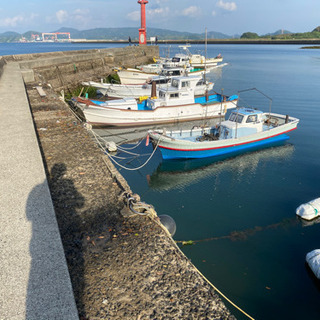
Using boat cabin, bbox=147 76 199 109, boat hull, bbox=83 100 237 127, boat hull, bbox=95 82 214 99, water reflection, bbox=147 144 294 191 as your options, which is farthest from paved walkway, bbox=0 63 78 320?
boat hull, bbox=95 82 214 99

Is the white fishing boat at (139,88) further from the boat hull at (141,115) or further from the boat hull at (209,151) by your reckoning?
the boat hull at (209,151)

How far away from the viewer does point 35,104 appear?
40.9ft

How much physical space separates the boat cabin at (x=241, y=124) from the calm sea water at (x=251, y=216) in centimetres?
151

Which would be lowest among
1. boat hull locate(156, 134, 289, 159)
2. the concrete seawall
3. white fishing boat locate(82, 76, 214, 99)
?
boat hull locate(156, 134, 289, 159)

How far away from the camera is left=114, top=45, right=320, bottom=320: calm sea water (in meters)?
7.25

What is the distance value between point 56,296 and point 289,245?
332 inches

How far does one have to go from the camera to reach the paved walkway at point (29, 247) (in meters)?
2.82

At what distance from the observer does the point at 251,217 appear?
34.6 ft

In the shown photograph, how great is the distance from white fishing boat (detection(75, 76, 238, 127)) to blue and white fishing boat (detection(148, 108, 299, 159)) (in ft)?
14.2

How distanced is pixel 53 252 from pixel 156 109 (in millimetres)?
18002

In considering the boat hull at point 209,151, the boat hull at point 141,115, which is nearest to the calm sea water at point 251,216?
the boat hull at point 209,151

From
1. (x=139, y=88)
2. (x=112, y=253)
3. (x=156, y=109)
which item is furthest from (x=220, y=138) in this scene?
(x=112, y=253)

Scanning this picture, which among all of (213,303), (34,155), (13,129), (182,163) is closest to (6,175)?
(34,155)

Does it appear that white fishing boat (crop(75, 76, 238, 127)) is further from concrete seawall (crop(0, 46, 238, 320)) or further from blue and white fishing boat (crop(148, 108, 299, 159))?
concrete seawall (crop(0, 46, 238, 320))
